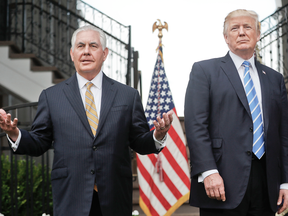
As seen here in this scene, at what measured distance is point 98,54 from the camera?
2.26 meters

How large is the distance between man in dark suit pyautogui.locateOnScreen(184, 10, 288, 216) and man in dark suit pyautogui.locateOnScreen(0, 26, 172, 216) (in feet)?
0.89

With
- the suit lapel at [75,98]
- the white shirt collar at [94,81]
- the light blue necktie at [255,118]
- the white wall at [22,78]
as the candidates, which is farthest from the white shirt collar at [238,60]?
the white wall at [22,78]

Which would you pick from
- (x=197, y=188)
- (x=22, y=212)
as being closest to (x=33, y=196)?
(x=22, y=212)

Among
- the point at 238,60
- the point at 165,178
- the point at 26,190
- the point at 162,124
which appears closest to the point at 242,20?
the point at 238,60

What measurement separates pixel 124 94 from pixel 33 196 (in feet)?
8.02

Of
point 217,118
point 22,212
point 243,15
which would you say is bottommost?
point 22,212

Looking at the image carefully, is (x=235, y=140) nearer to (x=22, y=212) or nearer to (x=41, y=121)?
(x=41, y=121)

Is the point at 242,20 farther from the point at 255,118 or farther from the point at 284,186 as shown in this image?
the point at 284,186

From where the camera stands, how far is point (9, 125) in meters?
1.93

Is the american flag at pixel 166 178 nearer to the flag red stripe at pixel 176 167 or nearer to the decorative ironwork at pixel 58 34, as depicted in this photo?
the flag red stripe at pixel 176 167

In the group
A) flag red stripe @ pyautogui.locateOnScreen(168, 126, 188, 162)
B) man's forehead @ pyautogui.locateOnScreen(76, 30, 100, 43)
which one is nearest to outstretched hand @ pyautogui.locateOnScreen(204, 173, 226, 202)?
man's forehead @ pyautogui.locateOnScreen(76, 30, 100, 43)

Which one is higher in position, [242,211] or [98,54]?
[98,54]

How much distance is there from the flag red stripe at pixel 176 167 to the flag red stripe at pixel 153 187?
1.06 feet

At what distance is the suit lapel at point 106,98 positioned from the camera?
7.07 ft
